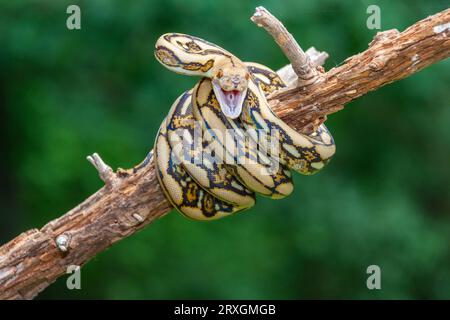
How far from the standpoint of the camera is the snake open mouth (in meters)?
2.73

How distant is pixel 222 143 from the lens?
9.02ft

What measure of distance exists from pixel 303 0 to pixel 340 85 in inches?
91.3

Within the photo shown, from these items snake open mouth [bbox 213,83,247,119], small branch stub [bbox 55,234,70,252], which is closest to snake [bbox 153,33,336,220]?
snake open mouth [bbox 213,83,247,119]

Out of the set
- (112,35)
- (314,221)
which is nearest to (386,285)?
(314,221)

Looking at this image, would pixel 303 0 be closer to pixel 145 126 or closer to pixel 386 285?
pixel 145 126

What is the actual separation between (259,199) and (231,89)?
318cm

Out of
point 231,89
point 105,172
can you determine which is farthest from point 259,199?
point 231,89

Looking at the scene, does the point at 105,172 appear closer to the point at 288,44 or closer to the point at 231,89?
the point at 231,89

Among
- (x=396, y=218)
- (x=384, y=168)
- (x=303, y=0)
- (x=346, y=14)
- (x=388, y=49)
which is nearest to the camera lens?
(x=388, y=49)

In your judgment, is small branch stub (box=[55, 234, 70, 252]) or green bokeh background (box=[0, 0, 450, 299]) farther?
green bokeh background (box=[0, 0, 450, 299])

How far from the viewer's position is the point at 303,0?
192 inches

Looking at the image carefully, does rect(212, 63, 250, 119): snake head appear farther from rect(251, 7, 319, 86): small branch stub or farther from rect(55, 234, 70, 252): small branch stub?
rect(55, 234, 70, 252): small branch stub

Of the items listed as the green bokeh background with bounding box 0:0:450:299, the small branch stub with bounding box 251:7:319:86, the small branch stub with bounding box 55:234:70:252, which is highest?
the green bokeh background with bounding box 0:0:450:299

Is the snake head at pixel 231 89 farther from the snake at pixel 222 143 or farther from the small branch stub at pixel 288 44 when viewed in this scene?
the small branch stub at pixel 288 44
